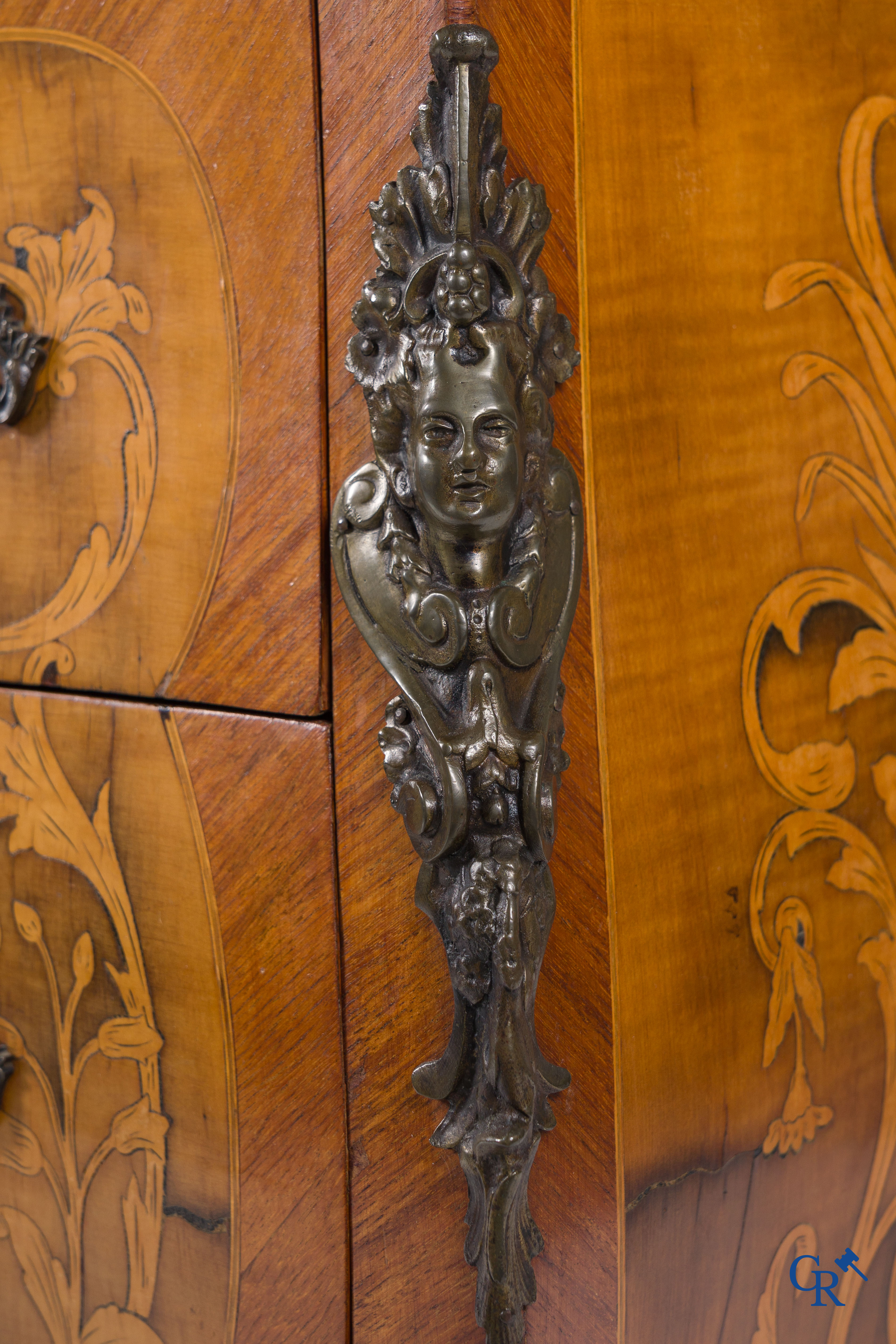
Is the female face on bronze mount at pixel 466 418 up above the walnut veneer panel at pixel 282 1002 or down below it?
above

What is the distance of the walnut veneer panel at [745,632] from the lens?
1.38ft

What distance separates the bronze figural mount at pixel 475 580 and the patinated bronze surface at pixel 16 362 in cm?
15

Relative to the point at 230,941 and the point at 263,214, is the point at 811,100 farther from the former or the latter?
the point at 230,941

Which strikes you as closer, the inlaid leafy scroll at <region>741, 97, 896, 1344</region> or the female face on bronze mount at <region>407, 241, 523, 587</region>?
the female face on bronze mount at <region>407, 241, 523, 587</region>

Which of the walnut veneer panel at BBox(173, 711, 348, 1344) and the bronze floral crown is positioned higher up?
the bronze floral crown

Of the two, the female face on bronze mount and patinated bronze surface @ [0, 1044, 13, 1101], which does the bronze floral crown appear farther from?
patinated bronze surface @ [0, 1044, 13, 1101]

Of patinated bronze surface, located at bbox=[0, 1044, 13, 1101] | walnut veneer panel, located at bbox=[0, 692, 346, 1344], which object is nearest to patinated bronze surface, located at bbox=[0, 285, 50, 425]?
walnut veneer panel, located at bbox=[0, 692, 346, 1344]

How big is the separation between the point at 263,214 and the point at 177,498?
101 millimetres

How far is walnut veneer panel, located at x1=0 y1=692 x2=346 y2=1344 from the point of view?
1.40 feet

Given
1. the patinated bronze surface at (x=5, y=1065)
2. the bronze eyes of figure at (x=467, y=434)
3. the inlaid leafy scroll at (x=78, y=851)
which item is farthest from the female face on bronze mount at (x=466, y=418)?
the patinated bronze surface at (x=5, y=1065)

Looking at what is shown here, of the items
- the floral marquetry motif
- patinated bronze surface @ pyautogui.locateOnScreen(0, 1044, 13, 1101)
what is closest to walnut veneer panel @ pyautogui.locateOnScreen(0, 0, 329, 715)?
the floral marquetry motif

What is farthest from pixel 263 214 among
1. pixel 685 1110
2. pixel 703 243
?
pixel 685 1110

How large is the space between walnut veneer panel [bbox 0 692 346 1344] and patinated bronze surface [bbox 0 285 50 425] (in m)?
0.11

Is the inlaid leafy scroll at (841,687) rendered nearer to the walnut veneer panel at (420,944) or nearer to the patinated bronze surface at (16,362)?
the walnut veneer panel at (420,944)
